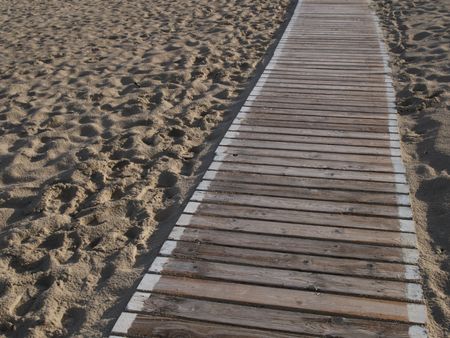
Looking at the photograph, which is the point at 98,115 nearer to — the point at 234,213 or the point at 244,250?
the point at 234,213

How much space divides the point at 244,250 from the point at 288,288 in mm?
482

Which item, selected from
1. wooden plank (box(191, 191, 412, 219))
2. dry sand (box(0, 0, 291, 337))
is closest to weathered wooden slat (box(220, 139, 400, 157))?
dry sand (box(0, 0, 291, 337))

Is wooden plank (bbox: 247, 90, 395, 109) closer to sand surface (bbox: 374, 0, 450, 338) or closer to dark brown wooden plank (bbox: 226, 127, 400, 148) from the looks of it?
sand surface (bbox: 374, 0, 450, 338)

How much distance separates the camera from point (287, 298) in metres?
3.18

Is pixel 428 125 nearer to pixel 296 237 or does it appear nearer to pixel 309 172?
pixel 309 172

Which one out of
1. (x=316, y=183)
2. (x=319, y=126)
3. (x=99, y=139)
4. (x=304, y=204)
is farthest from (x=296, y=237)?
(x=99, y=139)

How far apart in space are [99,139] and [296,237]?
8.72ft

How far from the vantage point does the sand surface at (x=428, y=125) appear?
11.0 ft

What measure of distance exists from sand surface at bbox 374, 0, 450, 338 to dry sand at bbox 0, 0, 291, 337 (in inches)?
74.3

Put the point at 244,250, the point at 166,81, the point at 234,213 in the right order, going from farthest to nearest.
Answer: the point at 166,81, the point at 234,213, the point at 244,250

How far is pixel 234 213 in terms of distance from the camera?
4.05 m

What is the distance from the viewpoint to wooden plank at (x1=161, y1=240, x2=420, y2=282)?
11.0 ft

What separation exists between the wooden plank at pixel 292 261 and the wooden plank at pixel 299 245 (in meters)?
0.05

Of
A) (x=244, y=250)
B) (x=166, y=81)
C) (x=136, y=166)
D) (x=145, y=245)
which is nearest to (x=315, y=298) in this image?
(x=244, y=250)
